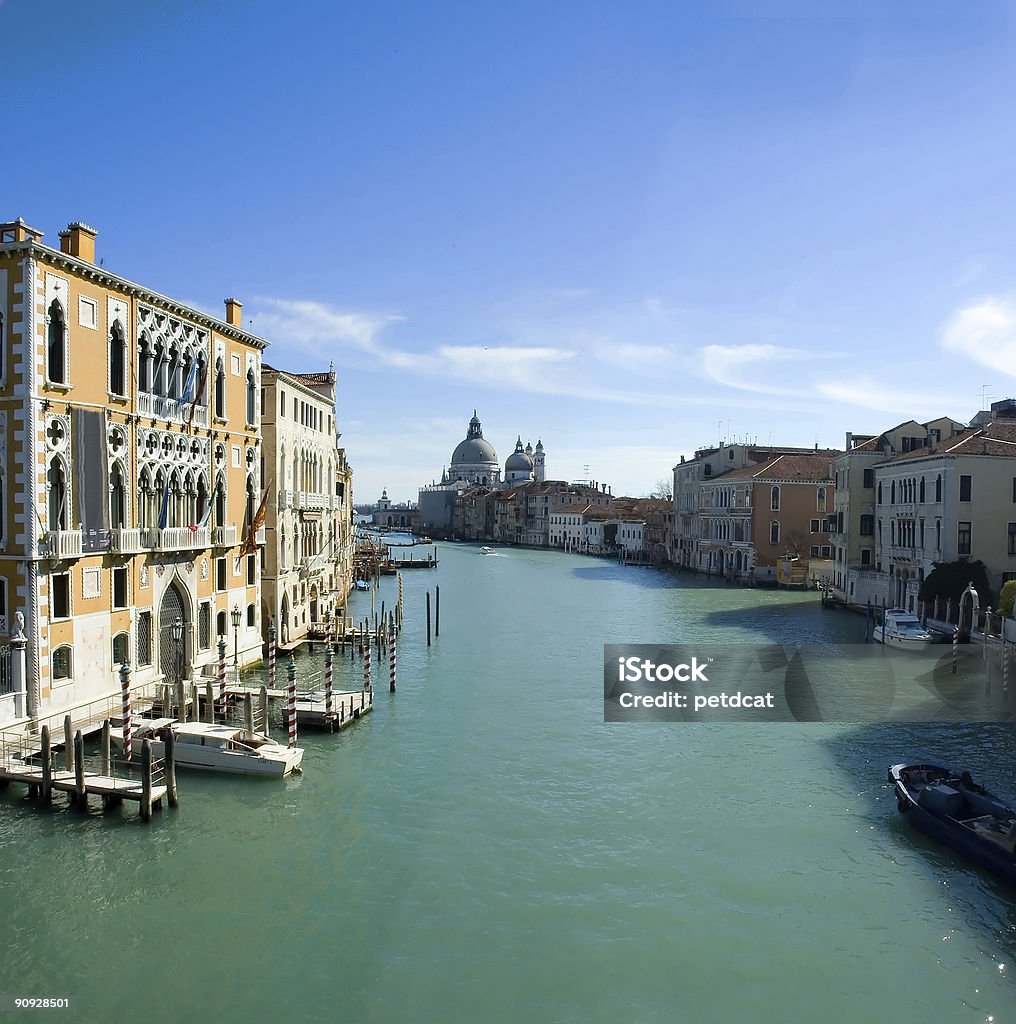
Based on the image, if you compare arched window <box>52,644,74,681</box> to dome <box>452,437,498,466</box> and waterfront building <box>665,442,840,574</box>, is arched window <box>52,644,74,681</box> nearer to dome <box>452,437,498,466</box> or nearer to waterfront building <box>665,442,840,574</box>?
waterfront building <box>665,442,840,574</box>

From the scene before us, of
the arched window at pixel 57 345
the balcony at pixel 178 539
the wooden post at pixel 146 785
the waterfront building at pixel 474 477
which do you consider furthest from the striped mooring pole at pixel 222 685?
the waterfront building at pixel 474 477

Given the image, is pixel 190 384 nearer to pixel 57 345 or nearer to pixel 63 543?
pixel 57 345

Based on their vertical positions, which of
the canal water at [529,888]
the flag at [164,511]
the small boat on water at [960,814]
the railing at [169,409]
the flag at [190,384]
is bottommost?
the canal water at [529,888]


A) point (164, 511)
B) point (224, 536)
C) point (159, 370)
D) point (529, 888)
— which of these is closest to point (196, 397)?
point (159, 370)

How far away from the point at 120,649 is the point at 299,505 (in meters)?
9.42

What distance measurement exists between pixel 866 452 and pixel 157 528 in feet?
91.7

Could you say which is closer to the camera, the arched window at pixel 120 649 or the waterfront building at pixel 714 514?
the arched window at pixel 120 649

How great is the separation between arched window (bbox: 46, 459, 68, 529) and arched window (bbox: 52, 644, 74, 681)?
192 cm

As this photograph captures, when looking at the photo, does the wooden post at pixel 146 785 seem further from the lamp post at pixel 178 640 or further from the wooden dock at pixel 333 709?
the lamp post at pixel 178 640

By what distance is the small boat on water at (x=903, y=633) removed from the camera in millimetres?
24516

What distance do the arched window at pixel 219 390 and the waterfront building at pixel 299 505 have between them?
3282 millimetres

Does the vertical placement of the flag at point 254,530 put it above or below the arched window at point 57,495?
below

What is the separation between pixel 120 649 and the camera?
15695mm

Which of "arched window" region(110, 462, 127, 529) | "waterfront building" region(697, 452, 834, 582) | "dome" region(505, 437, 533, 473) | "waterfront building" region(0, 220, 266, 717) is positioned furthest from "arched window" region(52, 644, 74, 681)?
"dome" region(505, 437, 533, 473)
